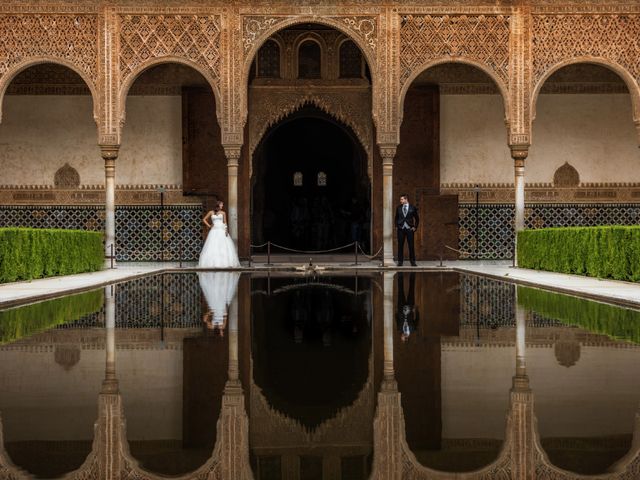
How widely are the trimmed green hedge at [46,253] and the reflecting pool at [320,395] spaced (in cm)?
386

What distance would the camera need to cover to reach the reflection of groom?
18.6 feet

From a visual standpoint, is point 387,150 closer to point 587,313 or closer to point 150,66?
point 150,66

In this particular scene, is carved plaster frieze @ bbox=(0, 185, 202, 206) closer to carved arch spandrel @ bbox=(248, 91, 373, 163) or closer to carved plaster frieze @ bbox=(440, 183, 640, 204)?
carved arch spandrel @ bbox=(248, 91, 373, 163)

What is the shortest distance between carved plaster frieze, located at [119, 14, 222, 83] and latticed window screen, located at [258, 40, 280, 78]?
7.29ft

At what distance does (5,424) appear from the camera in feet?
9.91

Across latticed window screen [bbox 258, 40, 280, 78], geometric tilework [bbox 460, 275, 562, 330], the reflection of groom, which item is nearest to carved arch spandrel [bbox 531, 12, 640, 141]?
latticed window screen [bbox 258, 40, 280, 78]

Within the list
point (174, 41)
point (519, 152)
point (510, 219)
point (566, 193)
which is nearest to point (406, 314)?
point (519, 152)

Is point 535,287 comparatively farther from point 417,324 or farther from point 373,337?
point 373,337

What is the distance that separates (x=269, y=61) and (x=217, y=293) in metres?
8.59

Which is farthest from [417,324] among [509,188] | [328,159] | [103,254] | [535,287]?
[328,159]

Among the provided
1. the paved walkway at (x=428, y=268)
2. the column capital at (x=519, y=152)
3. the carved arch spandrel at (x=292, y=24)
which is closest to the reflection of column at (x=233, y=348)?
the paved walkway at (x=428, y=268)

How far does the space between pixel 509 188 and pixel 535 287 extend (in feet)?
24.1

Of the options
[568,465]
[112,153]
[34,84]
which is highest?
[34,84]

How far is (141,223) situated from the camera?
1667cm
